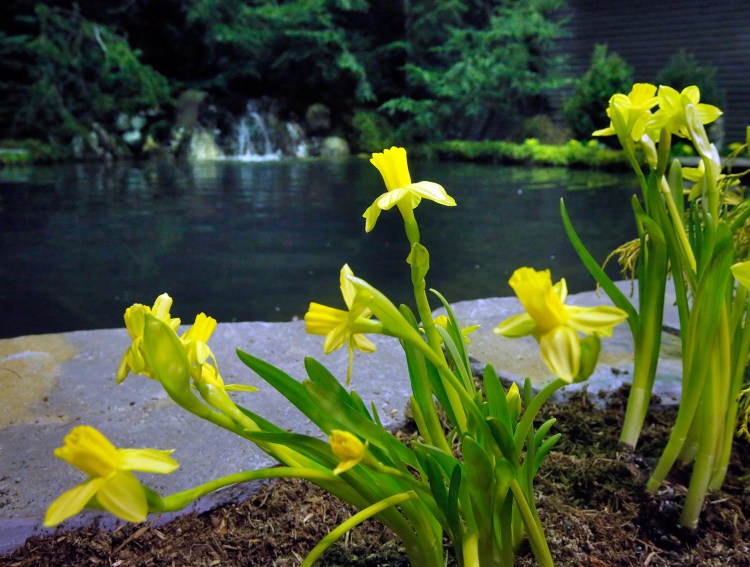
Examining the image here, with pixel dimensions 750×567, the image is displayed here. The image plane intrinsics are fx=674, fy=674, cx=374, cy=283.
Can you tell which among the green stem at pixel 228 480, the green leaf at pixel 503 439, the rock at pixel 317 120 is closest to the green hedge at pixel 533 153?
the rock at pixel 317 120

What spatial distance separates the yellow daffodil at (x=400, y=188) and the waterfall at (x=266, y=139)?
1215 cm

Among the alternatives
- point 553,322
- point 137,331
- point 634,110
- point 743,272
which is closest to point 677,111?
point 634,110

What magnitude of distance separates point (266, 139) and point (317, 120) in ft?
3.90

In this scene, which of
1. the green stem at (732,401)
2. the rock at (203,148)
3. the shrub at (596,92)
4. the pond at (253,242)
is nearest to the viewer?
the green stem at (732,401)

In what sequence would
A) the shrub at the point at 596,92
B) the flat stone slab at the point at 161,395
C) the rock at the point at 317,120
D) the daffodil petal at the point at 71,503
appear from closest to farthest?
the daffodil petal at the point at 71,503, the flat stone slab at the point at 161,395, the shrub at the point at 596,92, the rock at the point at 317,120

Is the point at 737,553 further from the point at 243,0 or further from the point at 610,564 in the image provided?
the point at 243,0

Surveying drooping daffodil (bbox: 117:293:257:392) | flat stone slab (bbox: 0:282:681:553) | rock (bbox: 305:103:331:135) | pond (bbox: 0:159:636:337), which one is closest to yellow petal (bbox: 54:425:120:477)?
drooping daffodil (bbox: 117:293:257:392)

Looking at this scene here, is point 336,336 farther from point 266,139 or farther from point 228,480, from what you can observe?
point 266,139

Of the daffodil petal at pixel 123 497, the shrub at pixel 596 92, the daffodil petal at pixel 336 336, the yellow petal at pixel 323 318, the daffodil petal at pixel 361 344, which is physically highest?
the shrub at pixel 596 92

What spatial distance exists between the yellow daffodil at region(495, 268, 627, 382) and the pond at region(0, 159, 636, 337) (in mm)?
2492

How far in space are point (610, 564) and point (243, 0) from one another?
51.3 feet

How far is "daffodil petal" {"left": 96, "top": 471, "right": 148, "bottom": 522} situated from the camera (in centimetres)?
59

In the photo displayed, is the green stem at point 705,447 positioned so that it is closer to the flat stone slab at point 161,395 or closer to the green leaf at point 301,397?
the flat stone slab at point 161,395

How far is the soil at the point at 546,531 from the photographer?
105 cm
